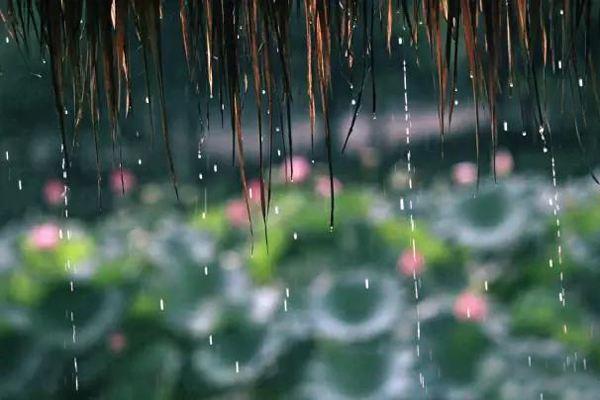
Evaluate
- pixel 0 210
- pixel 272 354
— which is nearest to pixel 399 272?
pixel 272 354

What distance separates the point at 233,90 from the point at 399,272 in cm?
191

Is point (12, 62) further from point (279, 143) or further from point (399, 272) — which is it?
point (399, 272)

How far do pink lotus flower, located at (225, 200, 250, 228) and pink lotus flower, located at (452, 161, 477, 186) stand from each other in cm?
59

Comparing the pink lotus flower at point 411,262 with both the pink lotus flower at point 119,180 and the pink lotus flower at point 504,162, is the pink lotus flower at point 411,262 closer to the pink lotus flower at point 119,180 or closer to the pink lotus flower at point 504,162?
the pink lotus flower at point 504,162

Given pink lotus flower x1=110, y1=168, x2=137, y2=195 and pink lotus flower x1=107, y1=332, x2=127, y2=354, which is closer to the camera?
pink lotus flower x1=110, y1=168, x2=137, y2=195

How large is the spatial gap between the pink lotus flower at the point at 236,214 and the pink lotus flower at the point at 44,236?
0.48 metres

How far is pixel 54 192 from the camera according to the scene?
2816 millimetres

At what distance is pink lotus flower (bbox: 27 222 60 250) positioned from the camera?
9.32 feet

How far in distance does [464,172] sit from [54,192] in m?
1.13

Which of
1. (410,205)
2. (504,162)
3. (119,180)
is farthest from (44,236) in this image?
(504,162)

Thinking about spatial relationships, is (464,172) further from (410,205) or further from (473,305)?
(473,305)

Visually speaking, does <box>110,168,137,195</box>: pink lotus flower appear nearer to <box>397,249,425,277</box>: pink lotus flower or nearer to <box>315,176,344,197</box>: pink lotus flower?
<box>315,176,344,197</box>: pink lotus flower

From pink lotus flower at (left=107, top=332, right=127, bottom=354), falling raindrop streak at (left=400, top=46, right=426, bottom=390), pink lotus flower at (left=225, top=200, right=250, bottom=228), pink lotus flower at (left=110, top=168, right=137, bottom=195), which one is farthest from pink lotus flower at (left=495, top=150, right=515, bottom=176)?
pink lotus flower at (left=107, top=332, right=127, bottom=354)

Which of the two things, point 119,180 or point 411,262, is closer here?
point 119,180
